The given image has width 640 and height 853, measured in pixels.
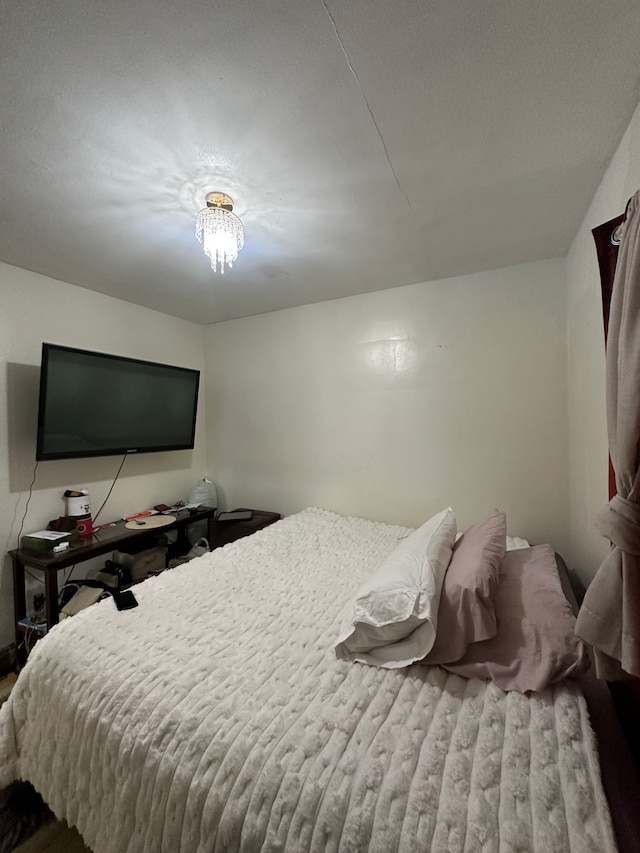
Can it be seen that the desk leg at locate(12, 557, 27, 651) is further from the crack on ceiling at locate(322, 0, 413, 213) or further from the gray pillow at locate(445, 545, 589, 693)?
the crack on ceiling at locate(322, 0, 413, 213)

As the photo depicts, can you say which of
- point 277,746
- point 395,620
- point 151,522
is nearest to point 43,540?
point 151,522

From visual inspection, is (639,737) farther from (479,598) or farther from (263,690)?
(263,690)

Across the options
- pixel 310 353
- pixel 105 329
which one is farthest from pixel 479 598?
pixel 105 329

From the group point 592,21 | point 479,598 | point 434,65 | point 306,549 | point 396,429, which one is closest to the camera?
point 592,21

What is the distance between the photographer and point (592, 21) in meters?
0.83

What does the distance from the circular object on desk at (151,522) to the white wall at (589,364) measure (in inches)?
106

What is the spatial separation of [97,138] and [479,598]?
2.05m

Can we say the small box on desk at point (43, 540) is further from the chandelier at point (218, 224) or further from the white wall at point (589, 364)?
the white wall at point (589, 364)

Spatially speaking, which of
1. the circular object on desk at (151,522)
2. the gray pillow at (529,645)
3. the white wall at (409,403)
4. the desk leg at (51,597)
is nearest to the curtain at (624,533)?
the gray pillow at (529,645)

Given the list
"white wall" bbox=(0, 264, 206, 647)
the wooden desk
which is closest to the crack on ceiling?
"white wall" bbox=(0, 264, 206, 647)

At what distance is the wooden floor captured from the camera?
1157mm

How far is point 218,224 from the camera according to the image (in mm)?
1517

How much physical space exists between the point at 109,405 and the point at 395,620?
2369mm

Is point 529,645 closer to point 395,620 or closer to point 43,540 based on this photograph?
point 395,620
